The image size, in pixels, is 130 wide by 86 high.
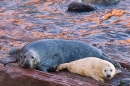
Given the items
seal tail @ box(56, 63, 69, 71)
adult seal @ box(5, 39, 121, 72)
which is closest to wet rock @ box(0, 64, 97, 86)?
adult seal @ box(5, 39, 121, 72)

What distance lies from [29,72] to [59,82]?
539 mm

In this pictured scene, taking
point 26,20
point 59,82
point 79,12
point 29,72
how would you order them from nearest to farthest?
point 59,82 → point 29,72 → point 26,20 → point 79,12

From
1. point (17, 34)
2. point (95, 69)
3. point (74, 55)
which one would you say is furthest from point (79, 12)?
point (95, 69)

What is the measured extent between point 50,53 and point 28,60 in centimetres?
53

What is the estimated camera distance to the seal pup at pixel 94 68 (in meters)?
4.86

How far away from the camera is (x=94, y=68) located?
499cm

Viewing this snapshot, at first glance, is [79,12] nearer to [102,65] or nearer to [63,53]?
[63,53]

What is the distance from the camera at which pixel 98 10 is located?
1311 centimetres

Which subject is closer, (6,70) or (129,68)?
(6,70)

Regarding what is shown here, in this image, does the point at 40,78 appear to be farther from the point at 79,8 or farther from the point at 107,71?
the point at 79,8

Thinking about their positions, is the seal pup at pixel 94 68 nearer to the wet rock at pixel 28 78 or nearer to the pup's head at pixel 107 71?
the pup's head at pixel 107 71

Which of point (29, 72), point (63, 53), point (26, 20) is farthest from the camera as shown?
point (26, 20)

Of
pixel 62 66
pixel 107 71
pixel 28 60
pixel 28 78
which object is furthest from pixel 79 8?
pixel 28 78

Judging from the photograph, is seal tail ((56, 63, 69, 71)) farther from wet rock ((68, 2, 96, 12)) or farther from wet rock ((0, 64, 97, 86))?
wet rock ((68, 2, 96, 12))
